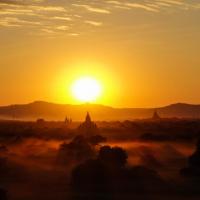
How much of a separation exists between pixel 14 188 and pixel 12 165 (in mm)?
7463

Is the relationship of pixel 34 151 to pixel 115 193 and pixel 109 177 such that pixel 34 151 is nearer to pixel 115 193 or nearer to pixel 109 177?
pixel 109 177

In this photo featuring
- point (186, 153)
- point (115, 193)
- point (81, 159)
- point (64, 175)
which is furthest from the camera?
point (186, 153)

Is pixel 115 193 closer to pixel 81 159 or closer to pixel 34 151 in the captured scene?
pixel 81 159

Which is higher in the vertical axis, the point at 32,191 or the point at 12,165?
the point at 12,165

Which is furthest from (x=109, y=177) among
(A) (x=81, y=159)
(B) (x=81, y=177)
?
(A) (x=81, y=159)

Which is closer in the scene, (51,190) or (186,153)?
(51,190)

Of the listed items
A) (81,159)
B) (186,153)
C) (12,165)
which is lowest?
(12,165)

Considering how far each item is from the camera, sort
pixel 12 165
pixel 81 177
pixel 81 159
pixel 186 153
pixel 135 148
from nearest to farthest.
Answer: pixel 81 177 → pixel 12 165 → pixel 81 159 → pixel 186 153 → pixel 135 148

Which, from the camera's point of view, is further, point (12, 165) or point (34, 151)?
A: point (34, 151)

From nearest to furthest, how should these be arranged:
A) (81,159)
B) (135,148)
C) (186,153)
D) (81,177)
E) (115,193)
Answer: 1. (115,193)
2. (81,177)
3. (81,159)
4. (186,153)
5. (135,148)

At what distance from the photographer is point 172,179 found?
3284 centimetres

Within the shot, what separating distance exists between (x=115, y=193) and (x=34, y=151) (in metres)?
21.6

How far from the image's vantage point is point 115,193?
1132 inches

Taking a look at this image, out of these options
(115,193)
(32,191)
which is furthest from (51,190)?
(115,193)
